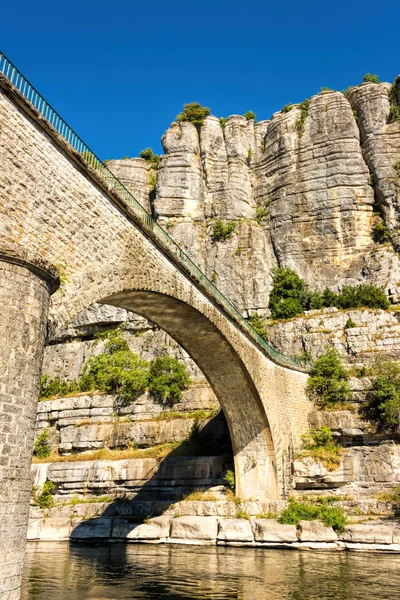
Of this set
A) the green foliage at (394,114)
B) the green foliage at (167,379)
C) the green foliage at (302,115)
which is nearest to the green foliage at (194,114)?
the green foliage at (302,115)

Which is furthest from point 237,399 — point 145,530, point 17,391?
point 17,391

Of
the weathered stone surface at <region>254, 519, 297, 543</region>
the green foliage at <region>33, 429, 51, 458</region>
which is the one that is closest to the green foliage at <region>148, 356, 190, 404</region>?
the green foliage at <region>33, 429, 51, 458</region>

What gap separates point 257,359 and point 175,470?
19.1ft

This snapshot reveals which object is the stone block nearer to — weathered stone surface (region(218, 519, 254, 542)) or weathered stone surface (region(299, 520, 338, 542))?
weathered stone surface (region(218, 519, 254, 542))

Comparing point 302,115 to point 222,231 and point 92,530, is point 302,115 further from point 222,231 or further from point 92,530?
point 92,530

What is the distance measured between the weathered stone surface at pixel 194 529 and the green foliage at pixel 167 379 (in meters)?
7.45

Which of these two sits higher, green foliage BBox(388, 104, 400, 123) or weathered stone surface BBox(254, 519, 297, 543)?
green foliage BBox(388, 104, 400, 123)

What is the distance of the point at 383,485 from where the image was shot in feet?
57.5

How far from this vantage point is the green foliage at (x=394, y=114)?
Result: 112ft

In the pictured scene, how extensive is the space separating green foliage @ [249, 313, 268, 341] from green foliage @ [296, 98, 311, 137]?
15860 mm

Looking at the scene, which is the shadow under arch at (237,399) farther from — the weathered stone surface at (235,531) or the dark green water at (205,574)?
the dark green water at (205,574)

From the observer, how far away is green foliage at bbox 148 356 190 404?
23562 mm

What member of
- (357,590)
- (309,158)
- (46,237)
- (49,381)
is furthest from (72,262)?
(309,158)

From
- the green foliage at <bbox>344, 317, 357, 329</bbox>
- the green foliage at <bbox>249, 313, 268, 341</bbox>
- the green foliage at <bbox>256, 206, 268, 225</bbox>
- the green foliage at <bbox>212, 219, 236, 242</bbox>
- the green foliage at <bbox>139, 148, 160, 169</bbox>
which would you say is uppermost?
the green foliage at <bbox>139, 148, 160, 169</bbox>
